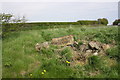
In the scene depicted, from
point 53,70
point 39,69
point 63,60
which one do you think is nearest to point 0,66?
point 39,69

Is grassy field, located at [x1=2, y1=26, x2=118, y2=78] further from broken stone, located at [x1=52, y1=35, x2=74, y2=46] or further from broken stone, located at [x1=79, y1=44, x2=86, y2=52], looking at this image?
broken stone, located at [x1=52, y1=35, x2=74, y2=46]

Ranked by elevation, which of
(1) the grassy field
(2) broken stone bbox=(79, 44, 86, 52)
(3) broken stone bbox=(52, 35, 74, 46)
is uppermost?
(3) broken stone bbox=(52, 35, 74, 46)

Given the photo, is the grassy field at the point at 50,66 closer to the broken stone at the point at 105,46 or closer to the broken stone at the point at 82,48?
the broken stone at the point at 105,46

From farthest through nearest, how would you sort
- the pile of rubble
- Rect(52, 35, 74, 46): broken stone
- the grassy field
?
Rect(52, 35, 74, 46): broken stone < the pile of rubble < the grassy field

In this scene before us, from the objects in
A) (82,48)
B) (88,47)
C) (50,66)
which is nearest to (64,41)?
(82,48)

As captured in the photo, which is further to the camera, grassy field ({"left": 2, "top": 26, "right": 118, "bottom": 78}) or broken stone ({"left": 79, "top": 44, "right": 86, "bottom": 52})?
broken stone ({"left": 79, "top": 44, "right": 86, "bottom": 52})

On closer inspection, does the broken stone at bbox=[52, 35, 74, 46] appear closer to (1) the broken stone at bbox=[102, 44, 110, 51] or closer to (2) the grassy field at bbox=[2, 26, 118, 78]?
(2) the grassy field at bbox=[2, 26, 118, 78]

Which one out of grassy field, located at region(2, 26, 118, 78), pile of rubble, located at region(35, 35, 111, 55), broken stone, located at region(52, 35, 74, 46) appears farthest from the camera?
broken stone, located at region(52, 35, 74, 46)

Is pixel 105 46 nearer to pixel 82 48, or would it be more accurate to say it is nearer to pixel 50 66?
pixel 82 48

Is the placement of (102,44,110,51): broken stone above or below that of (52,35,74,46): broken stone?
below

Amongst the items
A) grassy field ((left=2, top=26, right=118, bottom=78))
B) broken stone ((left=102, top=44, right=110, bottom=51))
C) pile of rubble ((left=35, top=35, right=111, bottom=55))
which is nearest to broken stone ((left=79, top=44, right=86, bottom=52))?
pile of rubble ((left=35, top=35, right=111, bottom=55))

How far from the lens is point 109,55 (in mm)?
3900

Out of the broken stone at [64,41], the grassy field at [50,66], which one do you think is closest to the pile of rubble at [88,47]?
the broken stone at [64,41]

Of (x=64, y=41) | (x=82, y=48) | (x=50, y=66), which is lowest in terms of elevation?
(x=50, y=66)
